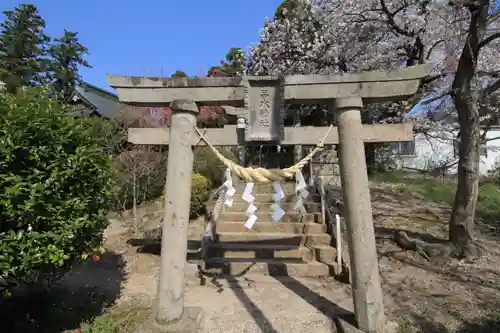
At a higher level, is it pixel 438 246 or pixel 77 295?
pixel 438 246

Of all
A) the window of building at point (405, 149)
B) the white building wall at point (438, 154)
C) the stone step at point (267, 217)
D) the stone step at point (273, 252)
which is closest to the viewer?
the stone step at point (273, 252)

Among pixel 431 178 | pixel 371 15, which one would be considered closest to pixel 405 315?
pixel 371 15

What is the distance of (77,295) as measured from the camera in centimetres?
577

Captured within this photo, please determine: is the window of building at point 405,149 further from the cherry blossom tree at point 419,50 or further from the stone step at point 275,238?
the stone step at point 275,238

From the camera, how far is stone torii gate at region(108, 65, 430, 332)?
450cm

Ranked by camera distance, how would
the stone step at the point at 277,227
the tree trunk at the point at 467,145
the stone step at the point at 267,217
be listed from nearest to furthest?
the tree trunk at the point at 467,145
the stone step at the point at 277,227
the stone step at the point at 267,217

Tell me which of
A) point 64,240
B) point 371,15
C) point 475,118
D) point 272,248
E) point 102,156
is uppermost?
point 371,15

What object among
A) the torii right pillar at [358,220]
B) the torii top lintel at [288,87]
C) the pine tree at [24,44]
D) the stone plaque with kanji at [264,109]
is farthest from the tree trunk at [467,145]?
the pine tree at [24,44]

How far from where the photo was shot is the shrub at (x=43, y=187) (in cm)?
366

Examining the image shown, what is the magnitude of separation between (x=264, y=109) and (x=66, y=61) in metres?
24.0

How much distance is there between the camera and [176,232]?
467cm

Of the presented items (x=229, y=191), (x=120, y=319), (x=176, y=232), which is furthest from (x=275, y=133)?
(x=120, y=319)

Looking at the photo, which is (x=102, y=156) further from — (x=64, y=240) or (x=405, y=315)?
(x=405, y=315)

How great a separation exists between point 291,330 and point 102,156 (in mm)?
3478
